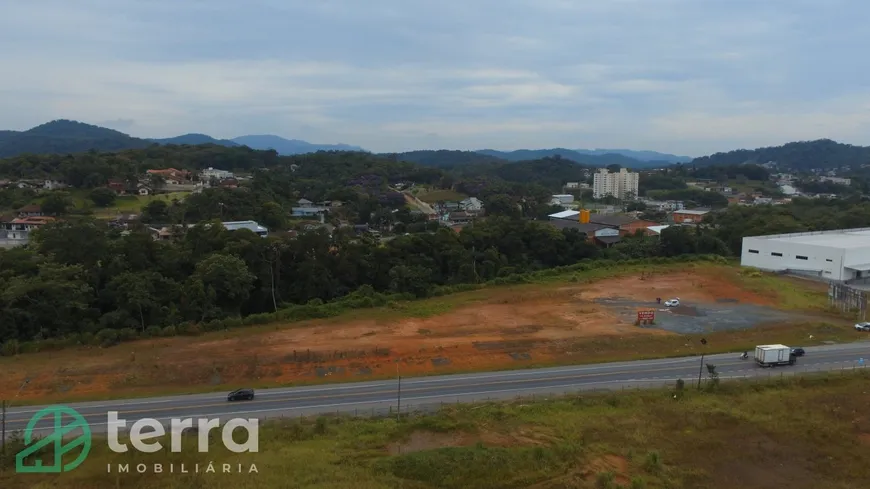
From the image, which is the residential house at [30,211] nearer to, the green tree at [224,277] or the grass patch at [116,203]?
the grass patch at [116,203]

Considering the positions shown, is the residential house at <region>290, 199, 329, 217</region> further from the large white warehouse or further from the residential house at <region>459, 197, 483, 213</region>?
the large white warehouse

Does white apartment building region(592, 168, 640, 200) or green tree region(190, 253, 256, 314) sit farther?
white apartment building region(592, 168, 640, 200)

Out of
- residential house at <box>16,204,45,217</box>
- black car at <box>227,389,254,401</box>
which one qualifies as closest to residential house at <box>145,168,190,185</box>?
residential house at <box>16,204,45,217</box>

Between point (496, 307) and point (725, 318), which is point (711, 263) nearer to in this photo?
point (725, 318)

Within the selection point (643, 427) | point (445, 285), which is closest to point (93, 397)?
point (643, 427)

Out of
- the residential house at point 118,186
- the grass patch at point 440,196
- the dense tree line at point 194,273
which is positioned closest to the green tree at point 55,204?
the residential house at point 118,186

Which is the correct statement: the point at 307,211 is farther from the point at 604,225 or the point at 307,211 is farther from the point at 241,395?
the point at 241,395

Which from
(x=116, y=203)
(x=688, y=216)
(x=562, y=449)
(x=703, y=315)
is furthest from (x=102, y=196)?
(x=688, y=216)
